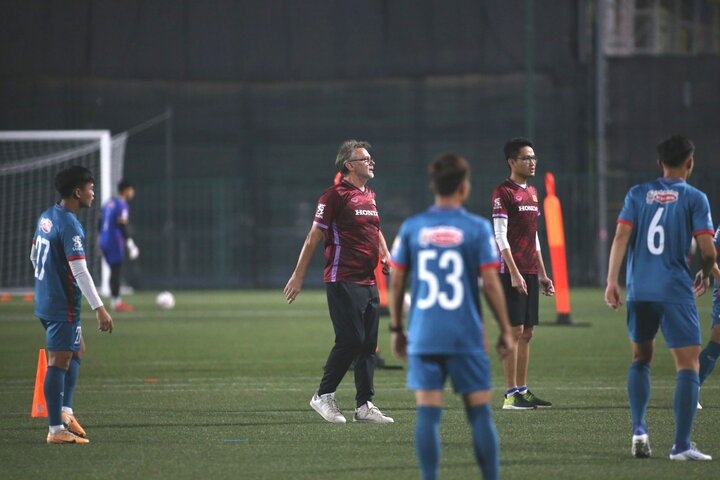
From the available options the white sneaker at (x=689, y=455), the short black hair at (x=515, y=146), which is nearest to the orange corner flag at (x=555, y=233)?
the short black hair at (x=515, y=146)

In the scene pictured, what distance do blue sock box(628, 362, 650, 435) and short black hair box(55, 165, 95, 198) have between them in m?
4.07

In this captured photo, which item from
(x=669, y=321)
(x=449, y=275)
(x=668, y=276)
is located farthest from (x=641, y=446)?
(x=449, y=275)

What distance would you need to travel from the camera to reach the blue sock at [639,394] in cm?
820

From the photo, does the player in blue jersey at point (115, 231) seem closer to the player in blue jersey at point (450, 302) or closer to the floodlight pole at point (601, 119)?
the floodlight pole at point (601, 119)

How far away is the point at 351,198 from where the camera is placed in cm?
1055

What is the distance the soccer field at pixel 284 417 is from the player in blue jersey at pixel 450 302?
1.36 meters

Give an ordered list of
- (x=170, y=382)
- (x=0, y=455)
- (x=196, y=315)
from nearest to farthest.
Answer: (x=0, y=455) → (x=170, y=382) → (x=196, y=315)

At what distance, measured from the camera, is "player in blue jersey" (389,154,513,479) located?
6527 millimetres

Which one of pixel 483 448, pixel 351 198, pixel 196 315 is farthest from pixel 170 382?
pixel 196 315

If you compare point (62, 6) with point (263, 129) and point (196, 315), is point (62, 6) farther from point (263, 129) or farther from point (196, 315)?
point (196, 315)

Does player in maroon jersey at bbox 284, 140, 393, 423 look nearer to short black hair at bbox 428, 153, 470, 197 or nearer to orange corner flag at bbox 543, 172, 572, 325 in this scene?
short black hair at bbox 428, 153, 470, 197

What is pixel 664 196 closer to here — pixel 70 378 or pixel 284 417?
pixel 284 417

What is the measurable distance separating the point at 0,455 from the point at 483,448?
3.95 metres

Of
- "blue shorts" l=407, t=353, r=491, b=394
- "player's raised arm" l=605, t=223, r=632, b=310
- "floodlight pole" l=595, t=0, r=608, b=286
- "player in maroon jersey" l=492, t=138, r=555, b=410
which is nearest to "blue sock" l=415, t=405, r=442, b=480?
"blue shorts" l=407, t=353, r=491, b=394
